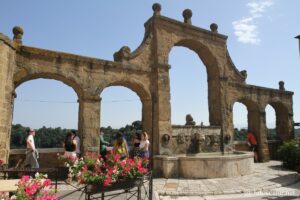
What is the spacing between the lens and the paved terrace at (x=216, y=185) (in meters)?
6.51

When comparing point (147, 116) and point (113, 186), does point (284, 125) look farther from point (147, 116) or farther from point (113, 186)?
point (113, 186)

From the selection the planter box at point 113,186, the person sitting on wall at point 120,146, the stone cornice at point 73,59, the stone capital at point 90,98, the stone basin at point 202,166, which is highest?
the stone cornice at point 73,59

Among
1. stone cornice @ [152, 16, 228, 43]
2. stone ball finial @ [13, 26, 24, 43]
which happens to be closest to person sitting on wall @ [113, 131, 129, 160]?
stone ball finial @ [13, 26, 24, 43]

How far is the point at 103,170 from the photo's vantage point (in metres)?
4.25

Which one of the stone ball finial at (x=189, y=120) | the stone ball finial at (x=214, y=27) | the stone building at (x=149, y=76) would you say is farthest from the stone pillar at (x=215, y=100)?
the stone ball finial at (x=214, y=27)

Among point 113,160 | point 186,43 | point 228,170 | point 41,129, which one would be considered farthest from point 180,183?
point 41,129

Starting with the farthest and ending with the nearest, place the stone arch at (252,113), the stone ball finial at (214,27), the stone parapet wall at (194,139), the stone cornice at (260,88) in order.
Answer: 1. the stone arch at (252,113)
2. the stone cornice at (260,88)
3. the stone ball finial at (214,27)
4. the stone parapet wall at (194,139)

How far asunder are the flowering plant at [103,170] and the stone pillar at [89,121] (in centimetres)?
431

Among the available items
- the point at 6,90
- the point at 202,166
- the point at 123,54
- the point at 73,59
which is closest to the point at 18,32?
the point at 73,59

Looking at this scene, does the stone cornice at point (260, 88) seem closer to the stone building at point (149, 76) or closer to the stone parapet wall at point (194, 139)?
the stone building at point (149, 76)

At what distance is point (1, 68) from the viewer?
23.3 feet

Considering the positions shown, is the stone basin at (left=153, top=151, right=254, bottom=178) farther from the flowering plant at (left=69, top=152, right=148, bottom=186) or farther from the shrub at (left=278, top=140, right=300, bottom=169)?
the flowering plant at (left=69, top=152, right=148, bottom=186)

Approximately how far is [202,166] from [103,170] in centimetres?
505

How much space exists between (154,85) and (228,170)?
14.0 ft
